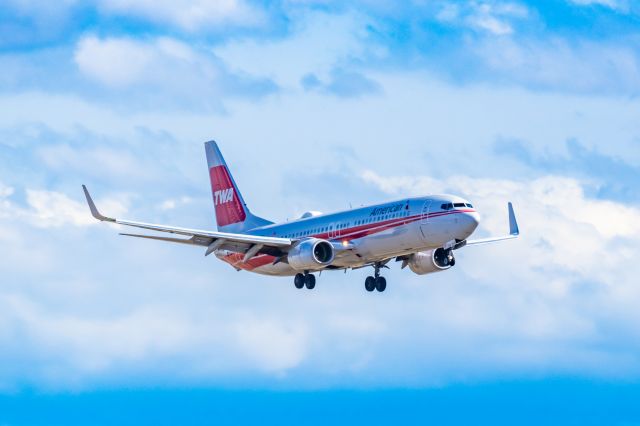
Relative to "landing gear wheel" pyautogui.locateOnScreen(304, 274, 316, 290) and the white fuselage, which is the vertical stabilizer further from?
the white fuselage

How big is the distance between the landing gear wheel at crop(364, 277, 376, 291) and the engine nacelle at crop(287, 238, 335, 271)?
620cm

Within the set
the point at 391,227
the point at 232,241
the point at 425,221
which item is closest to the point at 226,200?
the point at 232,241

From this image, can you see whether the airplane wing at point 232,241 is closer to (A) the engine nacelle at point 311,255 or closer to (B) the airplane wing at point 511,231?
(A) the engine nacelle at point 311,255

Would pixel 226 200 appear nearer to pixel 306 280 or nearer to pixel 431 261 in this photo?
pixel 306 280

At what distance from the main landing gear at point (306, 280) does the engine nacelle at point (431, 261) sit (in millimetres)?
7312

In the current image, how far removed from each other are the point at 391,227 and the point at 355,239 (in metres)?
3.69

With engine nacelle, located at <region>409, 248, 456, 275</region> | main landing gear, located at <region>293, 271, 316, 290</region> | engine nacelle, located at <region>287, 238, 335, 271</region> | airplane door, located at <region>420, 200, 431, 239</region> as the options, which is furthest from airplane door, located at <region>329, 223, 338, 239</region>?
airplane door, located at <region>420, 200, 431, 239</region>

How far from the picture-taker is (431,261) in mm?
105188

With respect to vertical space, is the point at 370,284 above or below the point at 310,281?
above

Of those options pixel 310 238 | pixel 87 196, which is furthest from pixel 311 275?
pixel 87 196

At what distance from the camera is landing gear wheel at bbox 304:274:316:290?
347 feet

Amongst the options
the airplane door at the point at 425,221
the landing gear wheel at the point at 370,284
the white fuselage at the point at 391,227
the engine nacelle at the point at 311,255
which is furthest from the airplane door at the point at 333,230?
the airplane door at the point at 425,221

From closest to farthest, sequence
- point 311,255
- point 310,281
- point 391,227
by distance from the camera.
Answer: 1. point 391,227
2. point 311,255
3. point 310,281

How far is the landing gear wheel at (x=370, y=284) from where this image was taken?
107 meters
